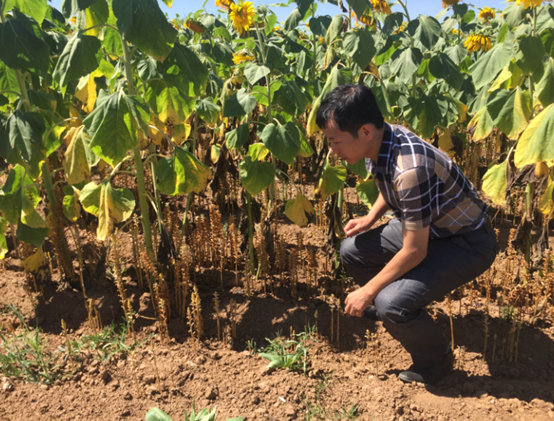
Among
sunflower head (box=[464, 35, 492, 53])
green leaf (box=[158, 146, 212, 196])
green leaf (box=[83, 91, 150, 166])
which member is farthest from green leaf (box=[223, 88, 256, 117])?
sunflower head (box=[464, 35, 492, 53])

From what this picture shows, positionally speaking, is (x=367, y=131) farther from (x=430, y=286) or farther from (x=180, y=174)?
(x=180, y=174)

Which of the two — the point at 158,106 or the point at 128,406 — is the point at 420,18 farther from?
the point at 128,406

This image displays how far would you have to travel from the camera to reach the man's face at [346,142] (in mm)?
2180

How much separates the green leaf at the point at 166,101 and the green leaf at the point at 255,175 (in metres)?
0.50

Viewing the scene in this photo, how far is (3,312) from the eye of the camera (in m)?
3.02

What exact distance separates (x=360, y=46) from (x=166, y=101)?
3.66ft

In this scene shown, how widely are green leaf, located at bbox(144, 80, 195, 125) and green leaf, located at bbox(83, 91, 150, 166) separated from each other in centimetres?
25

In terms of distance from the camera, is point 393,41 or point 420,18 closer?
point 420,18

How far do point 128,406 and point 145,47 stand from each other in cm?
164

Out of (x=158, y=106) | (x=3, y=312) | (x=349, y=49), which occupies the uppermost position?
(x=349, y=49)

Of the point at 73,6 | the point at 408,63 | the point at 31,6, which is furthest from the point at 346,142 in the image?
the point at 31,6

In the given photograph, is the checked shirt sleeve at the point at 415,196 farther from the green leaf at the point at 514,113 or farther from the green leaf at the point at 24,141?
the green leaf at the point at 24,141

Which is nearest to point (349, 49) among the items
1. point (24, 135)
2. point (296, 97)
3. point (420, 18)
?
point (296, 97)

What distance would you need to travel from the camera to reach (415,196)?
2.07m
